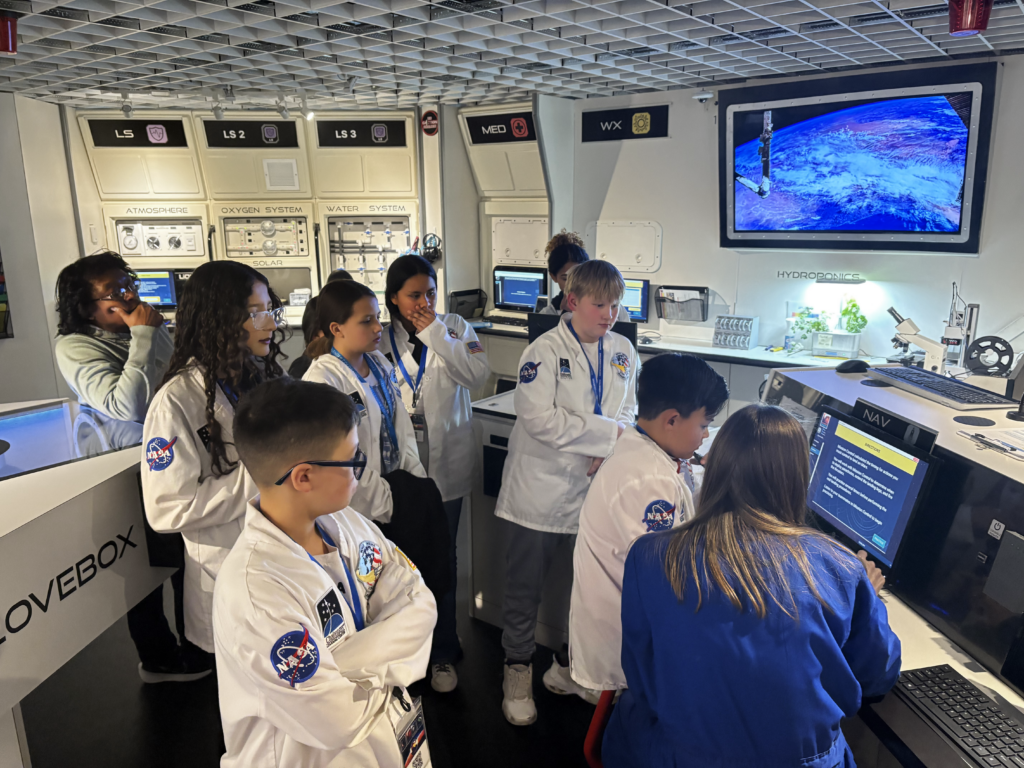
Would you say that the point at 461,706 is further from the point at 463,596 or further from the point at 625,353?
the point at 625,353

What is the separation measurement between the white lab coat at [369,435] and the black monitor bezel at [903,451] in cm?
117

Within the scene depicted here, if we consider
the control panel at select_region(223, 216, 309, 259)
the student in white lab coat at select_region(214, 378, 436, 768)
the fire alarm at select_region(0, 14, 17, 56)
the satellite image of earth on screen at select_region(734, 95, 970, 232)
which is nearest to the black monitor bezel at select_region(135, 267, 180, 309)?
the control panel at select_region(223, 216, 309, 259)

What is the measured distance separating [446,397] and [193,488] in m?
1.05

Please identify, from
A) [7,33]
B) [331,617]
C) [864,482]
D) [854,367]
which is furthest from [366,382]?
[7,33]

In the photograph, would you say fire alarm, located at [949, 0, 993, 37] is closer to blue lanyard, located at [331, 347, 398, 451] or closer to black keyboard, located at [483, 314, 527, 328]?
blue lanyard, located at [331, 347, 398, 451]

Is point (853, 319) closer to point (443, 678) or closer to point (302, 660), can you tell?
point (443, 678)

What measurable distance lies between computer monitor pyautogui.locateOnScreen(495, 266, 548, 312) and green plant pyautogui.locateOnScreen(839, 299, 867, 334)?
7.79 ft

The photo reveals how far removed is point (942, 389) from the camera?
2002 millimetres

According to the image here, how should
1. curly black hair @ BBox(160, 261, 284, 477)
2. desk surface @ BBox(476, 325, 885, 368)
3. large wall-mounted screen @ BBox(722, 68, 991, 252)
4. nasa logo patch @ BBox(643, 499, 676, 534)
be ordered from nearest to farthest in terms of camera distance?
nasa logo patch @ BBox(643, 499, 676, 534)
curly black hair @ BBox(160, 261, 284, 477)
large wall-mounted screen @ BBox(722, 68, 991, 252)
desk surface @ BBox(476, 325, 885, 368)

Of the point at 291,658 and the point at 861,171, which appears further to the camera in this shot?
the point at 861,171

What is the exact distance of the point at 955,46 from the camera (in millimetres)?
3637

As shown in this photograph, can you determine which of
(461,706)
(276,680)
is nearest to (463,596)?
(461,706)

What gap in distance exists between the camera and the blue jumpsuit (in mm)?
1156

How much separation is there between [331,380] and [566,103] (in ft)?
13.8
